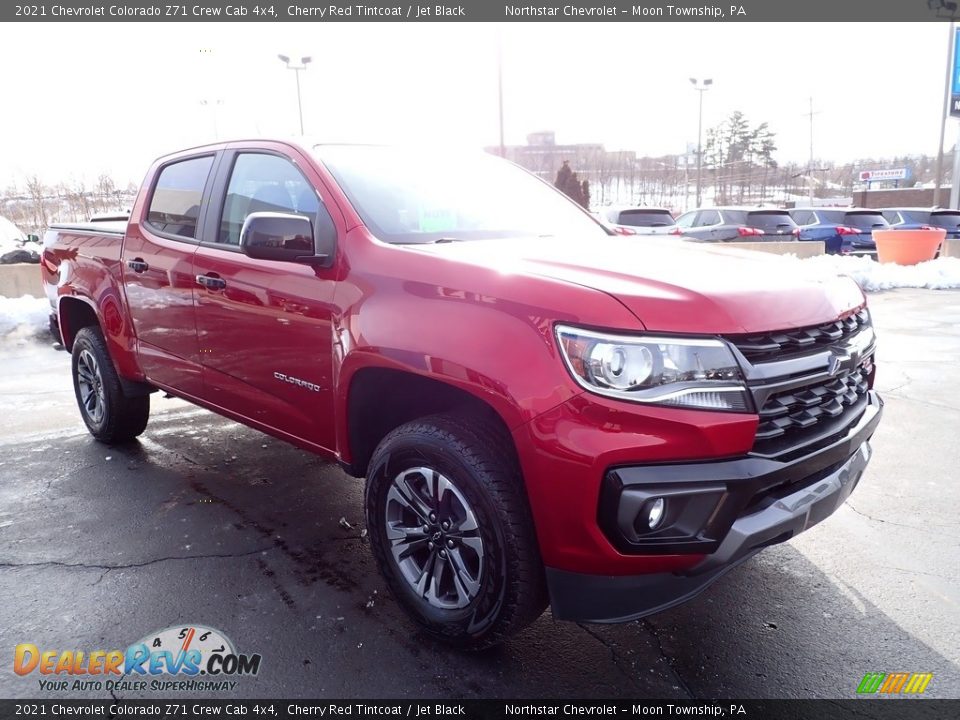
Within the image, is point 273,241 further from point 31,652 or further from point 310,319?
point 31,652

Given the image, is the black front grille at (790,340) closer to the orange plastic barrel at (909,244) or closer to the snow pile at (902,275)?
the snow pile at (902,275)

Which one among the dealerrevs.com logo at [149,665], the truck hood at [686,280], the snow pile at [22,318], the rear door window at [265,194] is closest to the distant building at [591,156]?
the snow pile at [22,318]

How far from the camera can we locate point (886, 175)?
69.2 meters

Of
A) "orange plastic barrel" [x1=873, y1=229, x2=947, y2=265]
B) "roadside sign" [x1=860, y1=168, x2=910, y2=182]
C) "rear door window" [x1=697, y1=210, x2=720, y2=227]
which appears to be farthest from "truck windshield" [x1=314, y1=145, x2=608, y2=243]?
"roadside sign" [x1=860, y1=168, x2=910, y2=182]

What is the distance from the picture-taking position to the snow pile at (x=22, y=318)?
9.70 meters

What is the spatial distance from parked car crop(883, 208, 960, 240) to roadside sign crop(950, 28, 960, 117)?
19.6ft

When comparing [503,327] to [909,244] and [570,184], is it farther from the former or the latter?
[570,184]

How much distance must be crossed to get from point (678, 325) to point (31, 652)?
2616mm

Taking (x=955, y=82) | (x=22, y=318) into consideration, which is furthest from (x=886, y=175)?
Answer: (x=22, y=318)

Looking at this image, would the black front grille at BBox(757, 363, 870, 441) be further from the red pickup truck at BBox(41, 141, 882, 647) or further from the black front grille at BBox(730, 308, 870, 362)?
the black front grille at BBox(730, 308, 870, 362)

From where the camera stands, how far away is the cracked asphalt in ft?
8.09

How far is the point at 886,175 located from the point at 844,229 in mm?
60661

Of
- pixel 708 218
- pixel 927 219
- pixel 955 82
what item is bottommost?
pixel 927 219

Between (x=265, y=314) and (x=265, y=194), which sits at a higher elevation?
(x=265, y=194)
